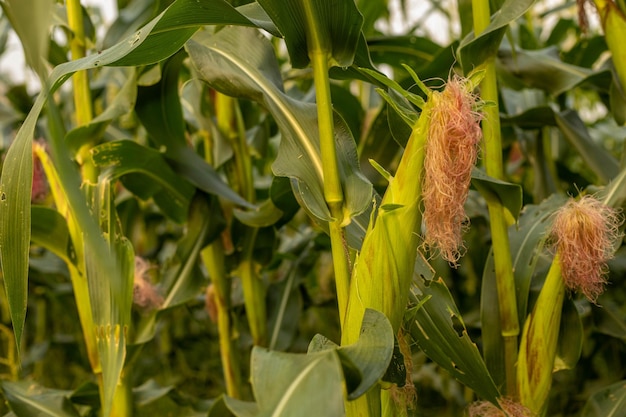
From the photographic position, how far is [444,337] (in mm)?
859

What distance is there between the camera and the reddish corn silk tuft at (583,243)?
855 mm

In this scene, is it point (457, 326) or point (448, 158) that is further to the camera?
point (457, 326)

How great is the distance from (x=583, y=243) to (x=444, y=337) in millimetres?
201

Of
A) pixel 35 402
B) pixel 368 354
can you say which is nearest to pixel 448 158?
pixel 368 354

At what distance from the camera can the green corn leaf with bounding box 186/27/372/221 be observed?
80cm

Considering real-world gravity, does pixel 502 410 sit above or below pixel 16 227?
below

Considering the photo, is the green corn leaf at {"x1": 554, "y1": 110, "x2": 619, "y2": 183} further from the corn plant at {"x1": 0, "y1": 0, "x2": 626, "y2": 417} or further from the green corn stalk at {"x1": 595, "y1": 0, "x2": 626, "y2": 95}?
the green corn stalk at {"x1": 595, "y1": 0, "x2": 626, "y2": 95}

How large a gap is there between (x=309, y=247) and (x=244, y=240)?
13.8 inches

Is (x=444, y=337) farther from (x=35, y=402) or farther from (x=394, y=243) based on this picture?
(x=35, y=402)

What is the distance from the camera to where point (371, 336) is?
2.23 ft

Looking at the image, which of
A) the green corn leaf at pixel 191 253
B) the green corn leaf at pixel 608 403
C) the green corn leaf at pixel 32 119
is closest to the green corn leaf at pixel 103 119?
the green corn leaf at pixel 191 253

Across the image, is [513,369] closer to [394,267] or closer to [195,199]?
[394,267]

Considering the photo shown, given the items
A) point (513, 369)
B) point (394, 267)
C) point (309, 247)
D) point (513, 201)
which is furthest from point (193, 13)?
point (309, 247)

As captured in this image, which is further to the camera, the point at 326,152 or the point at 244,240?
the point at 244,240
